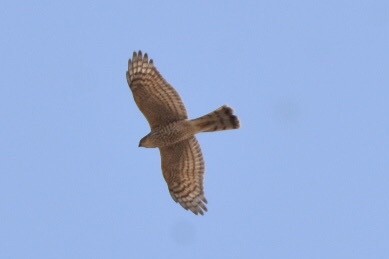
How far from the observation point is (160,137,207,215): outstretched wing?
19969 mm

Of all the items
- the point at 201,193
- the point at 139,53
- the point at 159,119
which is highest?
the point at 139,53

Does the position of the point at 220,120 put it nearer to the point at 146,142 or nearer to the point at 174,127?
the point at 174,127

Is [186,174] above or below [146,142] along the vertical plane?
below

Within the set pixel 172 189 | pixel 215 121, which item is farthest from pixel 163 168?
pixel 215 121

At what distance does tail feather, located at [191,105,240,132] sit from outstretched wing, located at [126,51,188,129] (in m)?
0.42

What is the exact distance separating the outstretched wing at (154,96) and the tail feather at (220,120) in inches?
16.5

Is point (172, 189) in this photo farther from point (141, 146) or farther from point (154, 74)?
point (154, 74)

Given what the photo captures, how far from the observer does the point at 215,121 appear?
19.3 m

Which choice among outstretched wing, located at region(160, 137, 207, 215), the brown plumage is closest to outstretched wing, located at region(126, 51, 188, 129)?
the brown plumage

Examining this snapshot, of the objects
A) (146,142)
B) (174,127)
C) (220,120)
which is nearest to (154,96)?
(174,127)

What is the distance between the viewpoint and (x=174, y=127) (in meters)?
19.4

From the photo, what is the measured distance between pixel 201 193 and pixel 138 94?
8.25 ft

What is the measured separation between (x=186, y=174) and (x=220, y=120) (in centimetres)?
160

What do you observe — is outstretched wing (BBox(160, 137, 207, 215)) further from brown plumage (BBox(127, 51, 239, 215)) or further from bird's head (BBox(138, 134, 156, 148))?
bird's head (BBox(138, 134, 156, 148))
